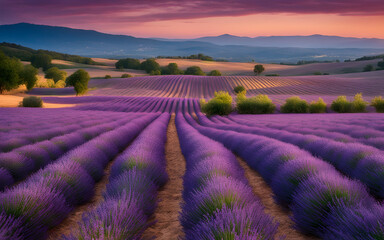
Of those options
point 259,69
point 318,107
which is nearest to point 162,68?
point 259,69

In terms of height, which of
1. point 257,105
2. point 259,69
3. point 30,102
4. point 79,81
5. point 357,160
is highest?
point 259,69

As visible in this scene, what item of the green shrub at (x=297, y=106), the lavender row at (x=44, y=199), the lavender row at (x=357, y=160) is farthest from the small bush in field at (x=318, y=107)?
the lavender row at (x=44, y=199)

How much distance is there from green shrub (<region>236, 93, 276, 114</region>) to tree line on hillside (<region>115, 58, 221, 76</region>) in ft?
206

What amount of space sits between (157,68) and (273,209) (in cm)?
10577

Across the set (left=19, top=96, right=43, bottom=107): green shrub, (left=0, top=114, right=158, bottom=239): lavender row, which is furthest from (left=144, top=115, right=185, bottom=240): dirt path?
(left=19, top=96, right=43, bottom=107): green shrub

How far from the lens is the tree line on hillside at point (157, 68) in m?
97.1

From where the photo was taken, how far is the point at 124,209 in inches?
96.7

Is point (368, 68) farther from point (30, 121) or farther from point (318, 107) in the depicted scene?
point (30, 121)

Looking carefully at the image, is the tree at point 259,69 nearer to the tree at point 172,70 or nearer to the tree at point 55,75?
the tree at point 172,70

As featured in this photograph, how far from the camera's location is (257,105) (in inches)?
1172

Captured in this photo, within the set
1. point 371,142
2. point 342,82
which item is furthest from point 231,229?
point 342,82

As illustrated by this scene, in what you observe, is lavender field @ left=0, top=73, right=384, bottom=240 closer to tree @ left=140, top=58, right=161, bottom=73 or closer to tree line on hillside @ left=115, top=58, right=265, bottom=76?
tree line on hillside @ left=115, top=58, right=265, bottom=76

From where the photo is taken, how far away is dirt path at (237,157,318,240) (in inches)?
106

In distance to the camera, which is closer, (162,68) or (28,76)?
(28,76)
